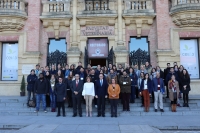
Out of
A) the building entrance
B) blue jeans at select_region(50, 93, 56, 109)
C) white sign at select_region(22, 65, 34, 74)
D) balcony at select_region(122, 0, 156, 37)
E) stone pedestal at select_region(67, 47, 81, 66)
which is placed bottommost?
blue jeans at select_region(50, 93, 56, 109)

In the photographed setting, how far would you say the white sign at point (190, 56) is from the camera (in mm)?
14734

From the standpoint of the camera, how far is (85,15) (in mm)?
14930

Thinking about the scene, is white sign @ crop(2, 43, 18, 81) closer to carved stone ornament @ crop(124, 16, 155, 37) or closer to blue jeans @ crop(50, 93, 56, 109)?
blue jeans @ crop(50, 93, 56, 109)

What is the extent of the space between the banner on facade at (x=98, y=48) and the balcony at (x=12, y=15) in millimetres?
5125

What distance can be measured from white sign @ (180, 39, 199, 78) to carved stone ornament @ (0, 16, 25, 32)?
11.6 metres

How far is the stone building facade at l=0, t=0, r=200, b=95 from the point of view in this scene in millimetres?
14523

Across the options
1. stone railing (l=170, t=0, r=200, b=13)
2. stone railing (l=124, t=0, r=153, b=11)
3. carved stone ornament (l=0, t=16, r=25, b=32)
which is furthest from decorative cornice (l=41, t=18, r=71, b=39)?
stone railing (l=170, t=0, r=200, b=13)

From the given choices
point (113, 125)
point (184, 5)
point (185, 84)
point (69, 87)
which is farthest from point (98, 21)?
point (113, 125)

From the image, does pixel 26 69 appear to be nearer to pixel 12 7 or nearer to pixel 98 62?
pixel 12 7

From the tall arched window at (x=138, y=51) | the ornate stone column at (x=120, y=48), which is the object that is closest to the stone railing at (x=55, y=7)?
the ornate stone column at (x=120, y=48)

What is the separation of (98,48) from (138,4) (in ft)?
14.1

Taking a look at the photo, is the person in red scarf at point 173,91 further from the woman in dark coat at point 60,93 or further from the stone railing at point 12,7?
the stone railing at point 12,7

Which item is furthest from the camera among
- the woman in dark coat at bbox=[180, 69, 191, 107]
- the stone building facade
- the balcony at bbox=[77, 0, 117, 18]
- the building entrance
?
the building entrance

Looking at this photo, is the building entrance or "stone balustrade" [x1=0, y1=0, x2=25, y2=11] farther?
the building entrance
